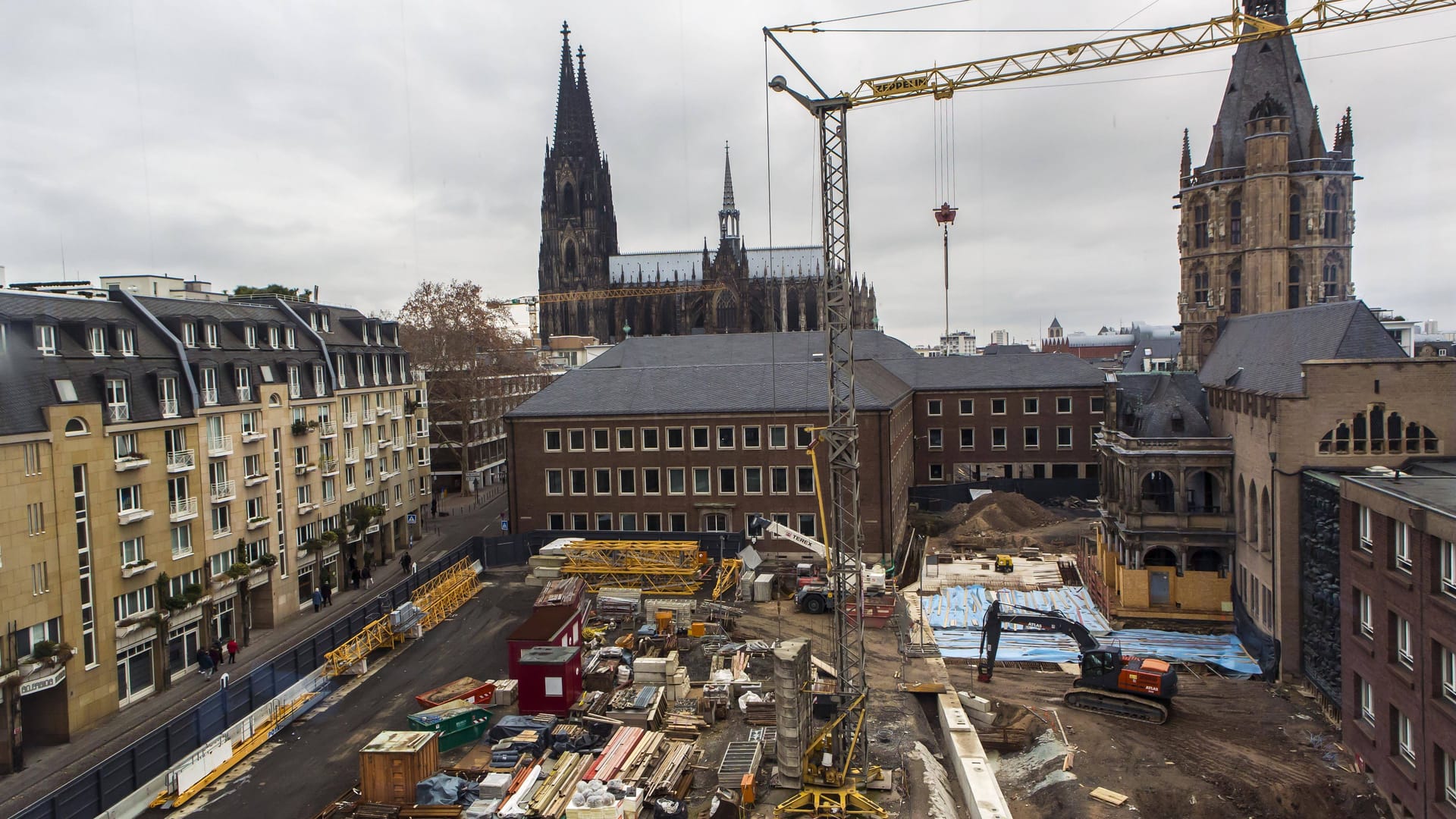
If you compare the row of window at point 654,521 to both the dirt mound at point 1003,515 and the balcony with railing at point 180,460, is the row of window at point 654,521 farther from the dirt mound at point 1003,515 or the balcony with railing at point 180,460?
the balcony with railing at point 180,460

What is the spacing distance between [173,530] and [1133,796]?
33116mm

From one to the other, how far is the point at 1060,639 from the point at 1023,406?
3663 centimetres

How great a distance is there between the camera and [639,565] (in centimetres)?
4431

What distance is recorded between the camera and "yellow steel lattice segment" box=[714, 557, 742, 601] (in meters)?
42.0

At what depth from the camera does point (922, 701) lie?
30.6 meters

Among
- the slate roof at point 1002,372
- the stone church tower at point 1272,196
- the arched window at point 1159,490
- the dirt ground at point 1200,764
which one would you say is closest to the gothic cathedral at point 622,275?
the slate roof at point 1002,372

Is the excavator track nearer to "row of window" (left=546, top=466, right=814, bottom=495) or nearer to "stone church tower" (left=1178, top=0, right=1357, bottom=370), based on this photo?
"row of window" (left=546, top=466, right=814, bottom=495)

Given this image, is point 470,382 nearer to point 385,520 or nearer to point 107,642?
A: point 385,520

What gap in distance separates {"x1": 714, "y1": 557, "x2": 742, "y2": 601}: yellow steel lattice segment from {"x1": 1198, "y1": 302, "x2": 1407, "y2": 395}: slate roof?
22676mm

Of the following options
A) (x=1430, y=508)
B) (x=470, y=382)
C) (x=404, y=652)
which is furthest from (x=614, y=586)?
(x=470, y=382)

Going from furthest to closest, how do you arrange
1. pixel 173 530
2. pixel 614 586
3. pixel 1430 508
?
pixel 614 586
pixel 173 530
pixel 1430 508

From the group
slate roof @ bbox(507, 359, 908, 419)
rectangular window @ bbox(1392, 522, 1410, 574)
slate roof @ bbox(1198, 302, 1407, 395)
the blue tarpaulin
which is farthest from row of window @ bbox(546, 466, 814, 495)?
rectangular window @ bbox(1392, 522, 1410, 574)

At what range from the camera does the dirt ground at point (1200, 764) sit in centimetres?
2380

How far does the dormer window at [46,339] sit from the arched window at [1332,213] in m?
66.6
